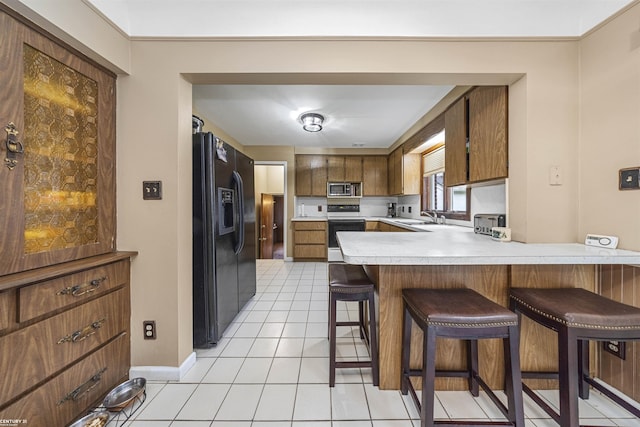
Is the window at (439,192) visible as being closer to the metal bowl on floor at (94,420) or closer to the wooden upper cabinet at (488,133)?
the wooden upper cabinet at (488,133)

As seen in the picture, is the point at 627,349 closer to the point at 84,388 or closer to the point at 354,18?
the point at 354,18

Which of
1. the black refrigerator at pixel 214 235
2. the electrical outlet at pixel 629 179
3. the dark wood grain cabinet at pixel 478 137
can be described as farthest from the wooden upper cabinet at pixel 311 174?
the electrical outlet at pixel 629 179

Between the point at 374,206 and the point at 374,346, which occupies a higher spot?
the point at 374,206

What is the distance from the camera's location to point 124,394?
4.67 ft

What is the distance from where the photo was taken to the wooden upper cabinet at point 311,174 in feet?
16.7

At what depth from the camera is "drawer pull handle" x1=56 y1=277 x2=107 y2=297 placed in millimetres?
1208

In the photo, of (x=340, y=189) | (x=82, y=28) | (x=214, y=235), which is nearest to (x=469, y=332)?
(x=214, y=235)

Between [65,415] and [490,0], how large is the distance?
10.9ft

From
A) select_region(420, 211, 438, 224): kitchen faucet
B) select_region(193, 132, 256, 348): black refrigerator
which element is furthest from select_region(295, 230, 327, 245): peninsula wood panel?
select_region(193, 132, 256, 348): black refrigerator

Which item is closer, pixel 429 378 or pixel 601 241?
pixel 429 378

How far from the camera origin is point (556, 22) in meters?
1.62

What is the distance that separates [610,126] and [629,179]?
0.33m

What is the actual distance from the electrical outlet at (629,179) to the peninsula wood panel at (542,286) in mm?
487

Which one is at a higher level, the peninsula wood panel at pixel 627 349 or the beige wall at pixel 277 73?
the beige wall at pixel 277 73
